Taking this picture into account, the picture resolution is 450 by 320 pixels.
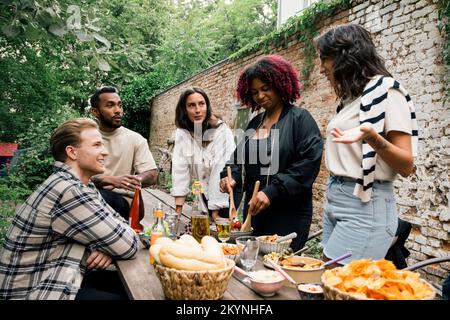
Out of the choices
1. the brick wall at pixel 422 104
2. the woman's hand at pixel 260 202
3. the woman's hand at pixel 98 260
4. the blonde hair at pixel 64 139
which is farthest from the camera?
the brick wall at pixel 422 104

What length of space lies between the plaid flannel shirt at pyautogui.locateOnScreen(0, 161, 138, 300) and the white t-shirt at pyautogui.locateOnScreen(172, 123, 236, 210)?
1.19m

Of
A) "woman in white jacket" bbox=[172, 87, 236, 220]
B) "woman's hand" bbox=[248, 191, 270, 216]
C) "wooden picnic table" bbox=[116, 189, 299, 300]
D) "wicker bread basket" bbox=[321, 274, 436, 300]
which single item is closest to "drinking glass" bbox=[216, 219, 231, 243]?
"woman's hand" bbox=[248, 191, 270, 216]

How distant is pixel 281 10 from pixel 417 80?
5.63 meters

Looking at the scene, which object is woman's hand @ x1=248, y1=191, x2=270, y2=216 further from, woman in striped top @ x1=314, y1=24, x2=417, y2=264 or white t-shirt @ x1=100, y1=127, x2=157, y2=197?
white t-shirt @ x1=100, y1=127, x2=157, y2=197

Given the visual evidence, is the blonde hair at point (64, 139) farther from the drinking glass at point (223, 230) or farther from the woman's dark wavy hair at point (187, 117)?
the woman's dark wavy hair at point (187, 117)

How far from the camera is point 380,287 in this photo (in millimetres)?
1181

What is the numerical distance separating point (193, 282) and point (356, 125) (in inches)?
40.7

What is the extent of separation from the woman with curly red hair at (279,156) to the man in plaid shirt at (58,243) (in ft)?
2.77

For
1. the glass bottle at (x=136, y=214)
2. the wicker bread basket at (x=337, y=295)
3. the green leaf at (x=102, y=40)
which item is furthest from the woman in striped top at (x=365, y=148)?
the green leaf at (x=102, y=40)

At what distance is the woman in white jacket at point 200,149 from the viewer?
3.25 m

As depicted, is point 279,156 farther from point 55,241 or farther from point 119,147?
point 119,147

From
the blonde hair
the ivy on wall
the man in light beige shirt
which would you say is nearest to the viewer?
the blonde hair

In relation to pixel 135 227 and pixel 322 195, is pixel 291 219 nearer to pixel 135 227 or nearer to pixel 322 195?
pixel 135 227

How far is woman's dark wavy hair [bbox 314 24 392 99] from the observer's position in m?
1.81
